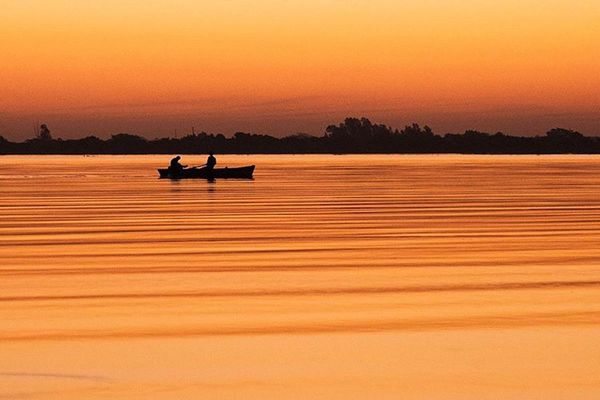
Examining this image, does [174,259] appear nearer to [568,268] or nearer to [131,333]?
[568,268]

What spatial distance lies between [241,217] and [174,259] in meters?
12.6

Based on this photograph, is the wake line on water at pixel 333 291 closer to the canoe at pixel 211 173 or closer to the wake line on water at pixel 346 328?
the wake line on water at pixel 346 328

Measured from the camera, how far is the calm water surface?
1139cm

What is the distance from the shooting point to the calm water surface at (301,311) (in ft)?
37.4

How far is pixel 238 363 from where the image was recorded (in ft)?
39.9

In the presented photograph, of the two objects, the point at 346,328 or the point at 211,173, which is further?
the point at 211,173

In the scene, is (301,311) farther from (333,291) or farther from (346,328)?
(333,291)

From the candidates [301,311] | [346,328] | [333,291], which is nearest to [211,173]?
[333,291]

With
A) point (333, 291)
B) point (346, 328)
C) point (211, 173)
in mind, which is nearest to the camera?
point (346, 328)

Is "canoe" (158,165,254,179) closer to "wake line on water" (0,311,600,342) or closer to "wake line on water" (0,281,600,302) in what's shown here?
"wake line on water" (0,281,600,302)

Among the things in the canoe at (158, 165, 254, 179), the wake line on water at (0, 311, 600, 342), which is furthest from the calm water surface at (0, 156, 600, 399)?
the canoe at (158, 165, 254, 179)

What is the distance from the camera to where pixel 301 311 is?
50.4 ft

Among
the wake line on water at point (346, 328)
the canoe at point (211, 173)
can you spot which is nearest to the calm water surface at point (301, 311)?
the wake line on water at point (346, 328)

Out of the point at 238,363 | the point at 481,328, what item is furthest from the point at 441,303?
the point at 238,363
